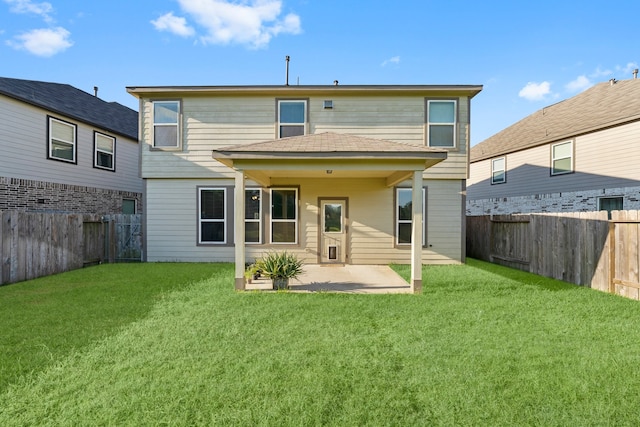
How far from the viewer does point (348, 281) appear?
759 centimetres

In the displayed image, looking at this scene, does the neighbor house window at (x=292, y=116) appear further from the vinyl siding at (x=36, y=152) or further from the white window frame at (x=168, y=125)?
the vinyl siding at (x=36, y=152)

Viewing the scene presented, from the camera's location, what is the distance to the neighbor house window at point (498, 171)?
53.7 feet

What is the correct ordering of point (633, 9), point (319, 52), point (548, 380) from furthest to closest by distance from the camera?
1. point (319, 52)
2. point (633, 9)
3. point (548, 380)

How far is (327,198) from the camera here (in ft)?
33.2

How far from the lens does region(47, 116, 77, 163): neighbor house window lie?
11.2 m

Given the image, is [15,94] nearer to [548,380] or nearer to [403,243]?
[403,243]

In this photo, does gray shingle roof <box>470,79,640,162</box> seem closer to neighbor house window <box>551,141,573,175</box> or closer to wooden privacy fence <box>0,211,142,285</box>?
neighbor house window <box>551,141,573,175</box>

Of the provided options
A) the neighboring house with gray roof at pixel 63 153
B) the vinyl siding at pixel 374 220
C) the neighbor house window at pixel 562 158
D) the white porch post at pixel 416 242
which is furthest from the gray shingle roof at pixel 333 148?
the neighbor house window at pixel 562 158

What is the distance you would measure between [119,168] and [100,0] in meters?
7.25

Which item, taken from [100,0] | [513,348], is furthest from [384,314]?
[100,0]

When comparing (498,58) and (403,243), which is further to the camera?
(498,58)

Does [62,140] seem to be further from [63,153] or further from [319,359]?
[319,359]

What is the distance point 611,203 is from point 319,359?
43.8 ft

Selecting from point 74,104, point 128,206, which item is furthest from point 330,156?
point 74,104
